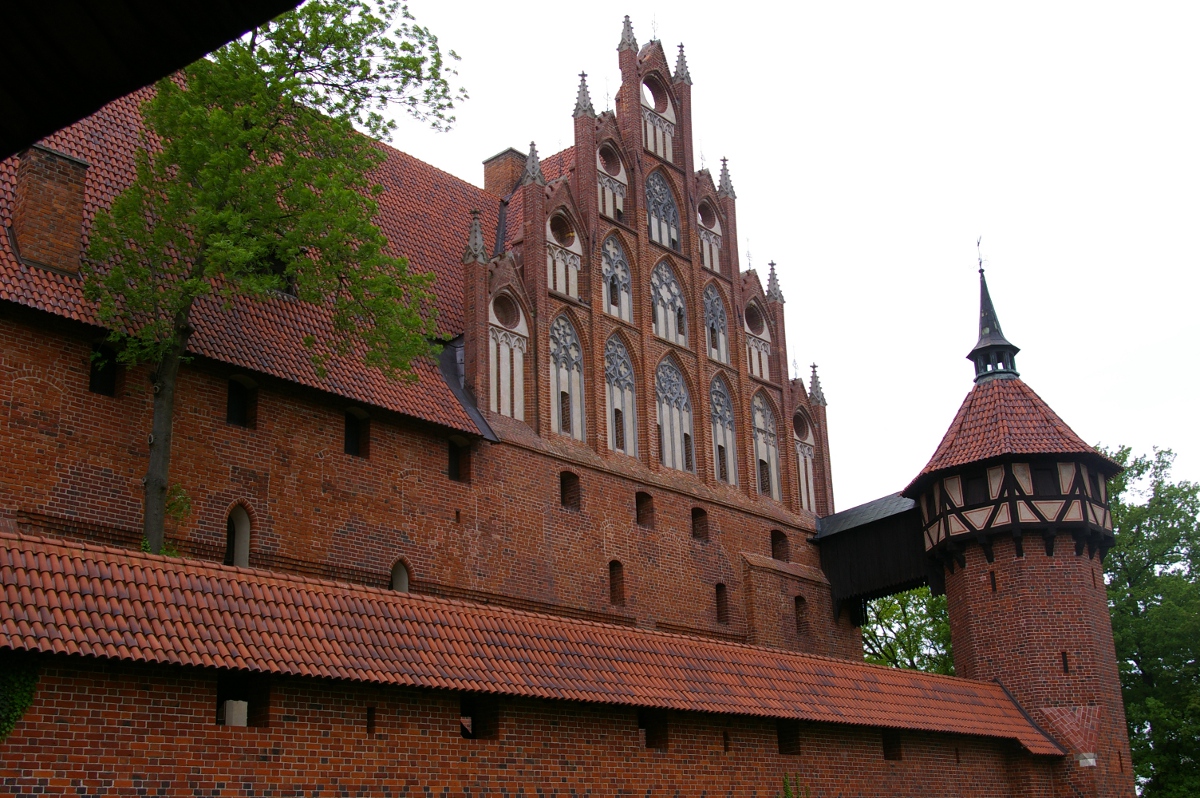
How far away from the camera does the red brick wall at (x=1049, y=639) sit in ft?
69.4

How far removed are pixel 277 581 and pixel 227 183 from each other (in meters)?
4.13

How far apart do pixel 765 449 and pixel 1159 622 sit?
892cm

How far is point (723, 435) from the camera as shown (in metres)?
23.5

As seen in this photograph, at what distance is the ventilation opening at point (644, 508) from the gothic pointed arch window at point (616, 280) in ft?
9.97

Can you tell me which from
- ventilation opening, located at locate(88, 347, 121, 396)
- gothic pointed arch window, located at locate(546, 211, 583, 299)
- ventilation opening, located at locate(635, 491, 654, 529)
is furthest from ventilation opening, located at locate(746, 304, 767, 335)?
ventilation opening, located at locate(88, 347, 121, 396)

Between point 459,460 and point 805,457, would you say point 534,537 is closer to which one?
point 459,460

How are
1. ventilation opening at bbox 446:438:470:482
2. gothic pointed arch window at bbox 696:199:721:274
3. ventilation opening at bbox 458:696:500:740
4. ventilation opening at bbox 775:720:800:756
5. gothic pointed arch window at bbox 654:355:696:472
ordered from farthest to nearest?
gothic pointed arch window at bbox 696:199:721:274 < gothic pointed arch window at bbox 654:355:696:472 < ventilation opening at bbox 446:438:470:482 < ventilation opening at bbox 775:720:800:756 < ventilation opening at bbox 458:696:500:740

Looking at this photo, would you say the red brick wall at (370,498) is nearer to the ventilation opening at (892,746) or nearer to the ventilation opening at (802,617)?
the ventilation opening at (802,617)

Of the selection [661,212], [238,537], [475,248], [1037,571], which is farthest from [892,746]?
[661,212]

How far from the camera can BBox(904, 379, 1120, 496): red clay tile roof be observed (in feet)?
73.9

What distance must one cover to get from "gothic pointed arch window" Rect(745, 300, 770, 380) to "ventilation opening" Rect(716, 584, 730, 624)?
4518mm

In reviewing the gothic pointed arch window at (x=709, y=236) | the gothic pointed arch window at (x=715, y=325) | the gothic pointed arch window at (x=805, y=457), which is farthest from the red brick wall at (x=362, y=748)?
the gothic pointed arch window at (x=709, y=236)

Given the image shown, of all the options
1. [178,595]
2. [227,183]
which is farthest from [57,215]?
[178,595]

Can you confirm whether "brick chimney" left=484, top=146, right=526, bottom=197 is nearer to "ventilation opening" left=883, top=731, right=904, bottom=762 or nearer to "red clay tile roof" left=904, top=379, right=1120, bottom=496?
"red clay tile roof" left=904, top=379, right=1120, bottom=496
